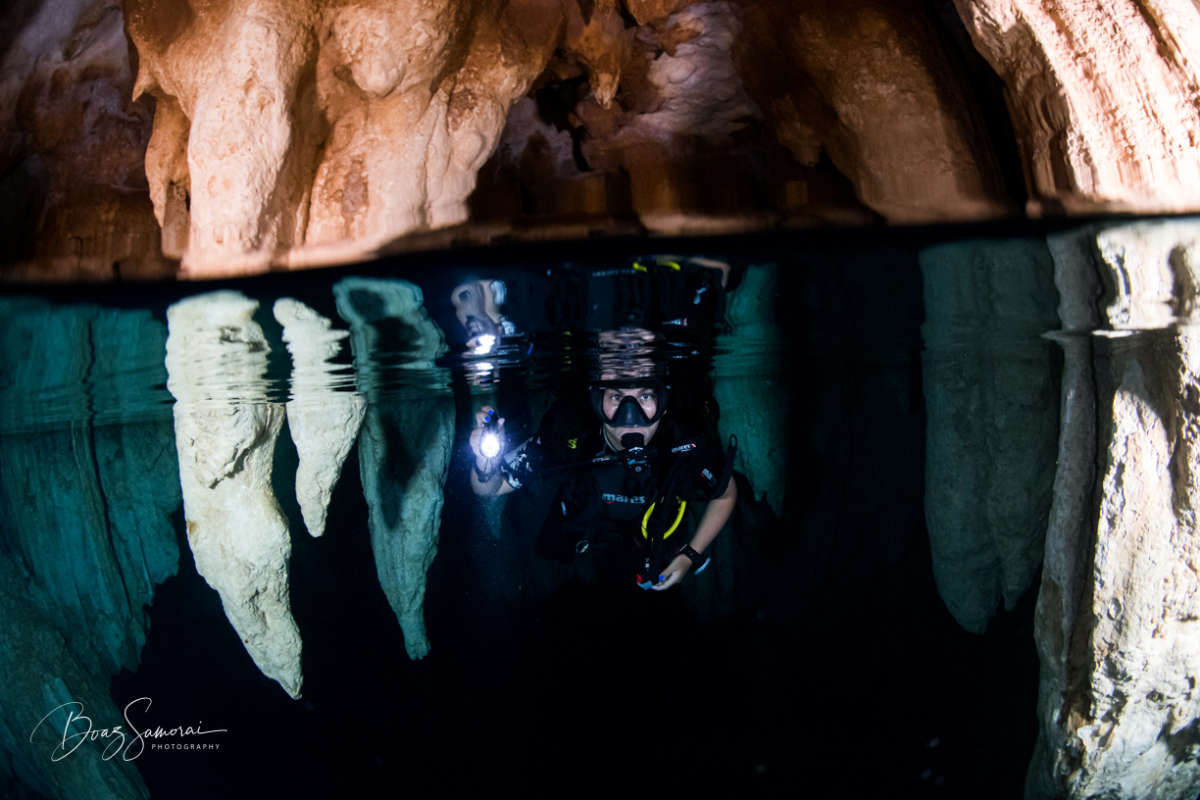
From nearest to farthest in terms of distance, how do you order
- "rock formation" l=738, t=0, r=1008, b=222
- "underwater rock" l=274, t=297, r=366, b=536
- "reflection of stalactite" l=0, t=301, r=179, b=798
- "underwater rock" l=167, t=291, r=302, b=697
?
"underwater rock" l=274, t=297, r=366, b=536 → "reflection of stalactite" l=0, t=301, r=179, b=798 → "underwater rock" l=167, t=291, r=302, b=697 → "rock formation" l=738, t=0, r=1008, b=222

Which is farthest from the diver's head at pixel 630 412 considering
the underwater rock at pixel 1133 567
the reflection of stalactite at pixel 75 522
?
the reflection of stalactite at pixel 75 522

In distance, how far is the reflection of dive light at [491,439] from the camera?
5.07m

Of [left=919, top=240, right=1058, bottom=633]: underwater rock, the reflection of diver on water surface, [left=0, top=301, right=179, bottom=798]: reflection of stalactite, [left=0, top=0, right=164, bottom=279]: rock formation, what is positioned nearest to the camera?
the reflection of diver on water surface

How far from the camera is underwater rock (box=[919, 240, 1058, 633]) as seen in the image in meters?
4.43

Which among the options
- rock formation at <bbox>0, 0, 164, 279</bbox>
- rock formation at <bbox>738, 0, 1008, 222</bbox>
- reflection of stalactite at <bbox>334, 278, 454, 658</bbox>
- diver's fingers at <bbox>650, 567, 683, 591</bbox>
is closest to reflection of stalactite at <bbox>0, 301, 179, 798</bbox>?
rock formation at <bbox>0, 0, 164, 279</bbox>

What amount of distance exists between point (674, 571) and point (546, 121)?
484 cm

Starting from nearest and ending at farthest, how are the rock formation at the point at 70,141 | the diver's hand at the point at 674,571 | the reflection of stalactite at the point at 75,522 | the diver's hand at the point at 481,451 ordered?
the reflection of stalactite at the point at 75,522 < the diver's hand at the point at 481,451 < the rock formation at the point at 70,141 < the diver's hand at the point at 674,571

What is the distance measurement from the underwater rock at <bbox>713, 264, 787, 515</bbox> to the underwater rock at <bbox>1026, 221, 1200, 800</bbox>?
1.86 meters

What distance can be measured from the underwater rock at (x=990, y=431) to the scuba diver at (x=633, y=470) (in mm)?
2137

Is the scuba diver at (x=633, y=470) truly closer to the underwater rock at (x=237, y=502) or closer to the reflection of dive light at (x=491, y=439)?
the reflection of dive light at (x=491, y=439)

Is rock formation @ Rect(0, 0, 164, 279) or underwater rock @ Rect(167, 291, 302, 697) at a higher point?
rock formation @ Rect(0, 0, 164, 279)

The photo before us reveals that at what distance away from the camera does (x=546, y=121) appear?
7.08 meters

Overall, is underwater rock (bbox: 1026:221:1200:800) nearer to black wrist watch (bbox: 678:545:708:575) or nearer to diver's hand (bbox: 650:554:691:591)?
black wrist watch (bbox: 678:545:708:575)

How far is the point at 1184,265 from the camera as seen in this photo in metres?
3.64
